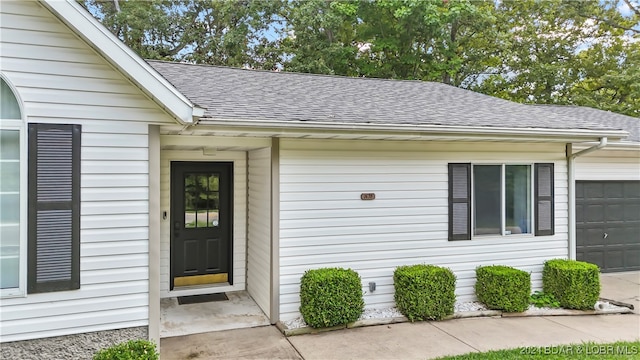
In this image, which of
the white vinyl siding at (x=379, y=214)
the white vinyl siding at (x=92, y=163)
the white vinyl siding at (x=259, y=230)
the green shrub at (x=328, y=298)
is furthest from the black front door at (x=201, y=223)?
the white vinyl siding at (x=92, y=163)

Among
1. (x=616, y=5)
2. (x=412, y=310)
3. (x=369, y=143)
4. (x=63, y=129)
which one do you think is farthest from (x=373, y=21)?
(x=63, y=129)

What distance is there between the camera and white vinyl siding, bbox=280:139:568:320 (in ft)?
Answer: 18.1

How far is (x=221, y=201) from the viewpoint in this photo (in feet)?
22.7

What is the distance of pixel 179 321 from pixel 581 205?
800 cm

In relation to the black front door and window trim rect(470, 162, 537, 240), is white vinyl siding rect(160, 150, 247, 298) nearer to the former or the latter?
the black front door

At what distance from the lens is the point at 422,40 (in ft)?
53.5

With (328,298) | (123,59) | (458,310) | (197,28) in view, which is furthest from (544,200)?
(197,28)

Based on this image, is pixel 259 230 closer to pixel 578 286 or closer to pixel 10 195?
pixel 10 195

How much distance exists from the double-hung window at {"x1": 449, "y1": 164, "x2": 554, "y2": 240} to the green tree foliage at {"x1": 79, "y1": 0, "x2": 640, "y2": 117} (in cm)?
1013

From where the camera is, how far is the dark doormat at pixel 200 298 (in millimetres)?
6285

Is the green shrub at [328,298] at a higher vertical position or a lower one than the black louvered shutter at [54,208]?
lower

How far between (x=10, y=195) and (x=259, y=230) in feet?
10.3

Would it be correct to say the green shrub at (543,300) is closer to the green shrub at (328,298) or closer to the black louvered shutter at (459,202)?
the black louvered shutter at (459,202)

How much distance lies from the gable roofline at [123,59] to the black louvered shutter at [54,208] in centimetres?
75
